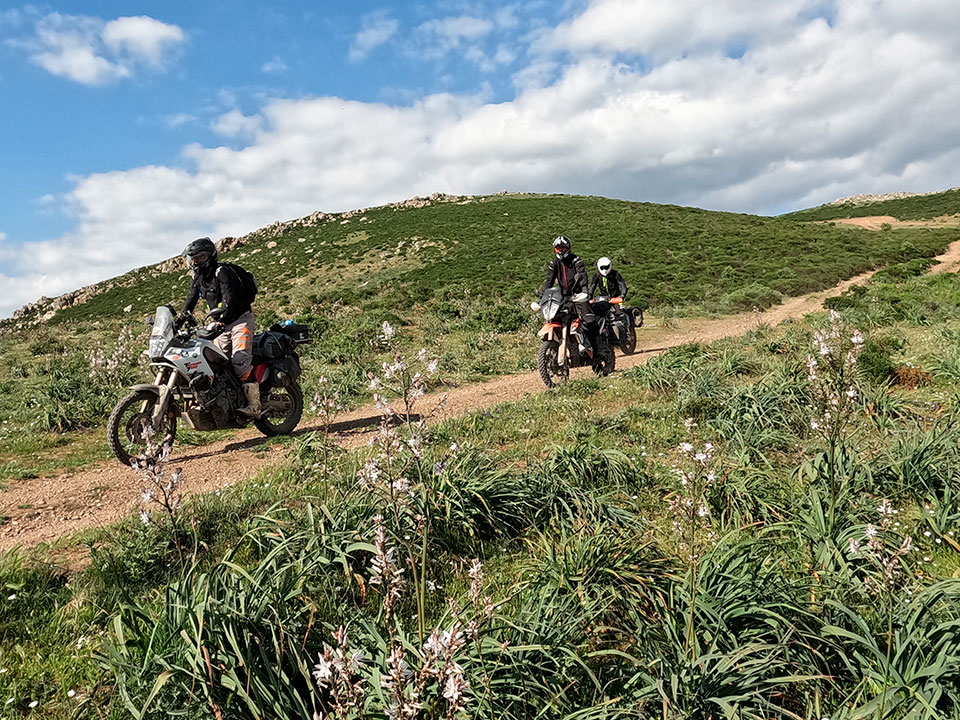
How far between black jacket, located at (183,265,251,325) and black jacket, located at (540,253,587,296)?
4889 mm

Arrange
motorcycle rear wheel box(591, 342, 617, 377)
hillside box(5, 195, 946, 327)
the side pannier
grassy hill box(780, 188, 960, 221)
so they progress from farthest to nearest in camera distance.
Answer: grassy hill box(780, 188, 960, 221), hillside box(5, 195, 946, 327), motorcycle rear wheel box(591, 342, 617, 377), the side pannier

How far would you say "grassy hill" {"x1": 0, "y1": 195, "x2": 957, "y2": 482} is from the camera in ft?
36.3

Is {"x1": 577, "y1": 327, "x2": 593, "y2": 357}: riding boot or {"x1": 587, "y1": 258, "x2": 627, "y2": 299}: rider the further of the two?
{"x1": 587, "y1": 258, "x2": 627, "y2": 299}: rider

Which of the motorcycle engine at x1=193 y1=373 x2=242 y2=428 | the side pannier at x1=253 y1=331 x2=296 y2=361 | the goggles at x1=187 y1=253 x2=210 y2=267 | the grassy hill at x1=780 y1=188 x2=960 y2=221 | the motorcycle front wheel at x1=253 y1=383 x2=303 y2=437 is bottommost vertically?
the motorcycle front wheel at x1=253 y1=383 x2=303 y2=437

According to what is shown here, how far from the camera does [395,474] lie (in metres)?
2.65

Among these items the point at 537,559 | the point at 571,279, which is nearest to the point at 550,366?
the point at 571,279

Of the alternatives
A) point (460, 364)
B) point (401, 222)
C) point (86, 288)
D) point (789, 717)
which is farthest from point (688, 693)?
point (86, 288)

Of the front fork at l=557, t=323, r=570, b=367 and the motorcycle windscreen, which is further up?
the motorcycle windscreen

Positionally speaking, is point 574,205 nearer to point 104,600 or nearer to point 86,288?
point 86,288

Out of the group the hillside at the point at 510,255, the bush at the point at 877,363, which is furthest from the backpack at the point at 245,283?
the hillside at the point at 510,255

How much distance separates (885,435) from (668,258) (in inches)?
1219

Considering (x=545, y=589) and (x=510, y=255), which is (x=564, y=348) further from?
(x=510, y=255)

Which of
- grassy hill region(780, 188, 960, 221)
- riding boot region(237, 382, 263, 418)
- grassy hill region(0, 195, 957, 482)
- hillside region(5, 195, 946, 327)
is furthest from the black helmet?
grassy hill region(780, 188, 960, 221)

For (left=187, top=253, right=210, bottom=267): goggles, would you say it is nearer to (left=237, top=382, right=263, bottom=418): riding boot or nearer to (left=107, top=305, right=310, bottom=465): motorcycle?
(left=107, top=305, right=310, bottom=465): motorcycle
